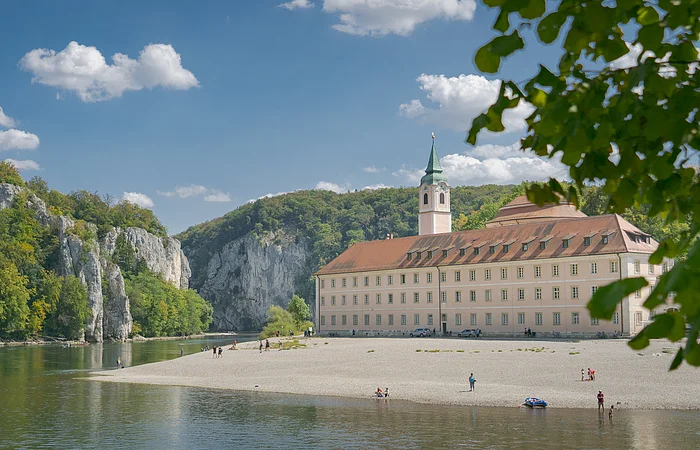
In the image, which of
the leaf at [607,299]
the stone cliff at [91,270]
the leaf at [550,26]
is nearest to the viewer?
the leaf at [607,299]

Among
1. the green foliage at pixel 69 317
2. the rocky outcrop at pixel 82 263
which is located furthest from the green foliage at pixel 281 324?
the rocky outcrop at pixel 82 263

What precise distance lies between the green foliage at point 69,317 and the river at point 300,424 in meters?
87.0

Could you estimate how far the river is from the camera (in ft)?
93.8

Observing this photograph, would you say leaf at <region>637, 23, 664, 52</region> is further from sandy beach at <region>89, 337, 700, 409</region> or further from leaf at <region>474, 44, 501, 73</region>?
sandy beach at <region>89, 337, 700, 409</region>

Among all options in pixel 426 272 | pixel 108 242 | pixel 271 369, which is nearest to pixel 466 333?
pixel 426 272

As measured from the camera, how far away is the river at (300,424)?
28594 millimetres

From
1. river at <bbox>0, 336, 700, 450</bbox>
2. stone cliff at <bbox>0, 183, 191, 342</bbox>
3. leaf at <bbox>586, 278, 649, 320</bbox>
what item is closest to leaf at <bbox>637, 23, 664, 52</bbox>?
leaf at <bbox>586, 278, 649, 320</bbox>

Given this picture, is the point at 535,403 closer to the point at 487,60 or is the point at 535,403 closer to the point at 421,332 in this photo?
the point at 487,60

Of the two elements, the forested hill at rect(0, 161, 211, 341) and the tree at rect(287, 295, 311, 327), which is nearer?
the tree at rect(287, 295, 311, 327)

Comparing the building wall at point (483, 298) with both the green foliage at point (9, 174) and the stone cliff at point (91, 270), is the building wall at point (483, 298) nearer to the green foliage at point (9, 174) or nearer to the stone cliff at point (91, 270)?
the stone cliff at point (91, 270)

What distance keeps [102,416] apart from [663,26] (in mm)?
36169

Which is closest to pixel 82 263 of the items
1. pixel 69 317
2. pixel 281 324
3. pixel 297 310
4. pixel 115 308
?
pixel 115 308

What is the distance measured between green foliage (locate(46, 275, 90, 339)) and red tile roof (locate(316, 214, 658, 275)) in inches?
2030

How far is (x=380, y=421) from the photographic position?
3369 centimetres
